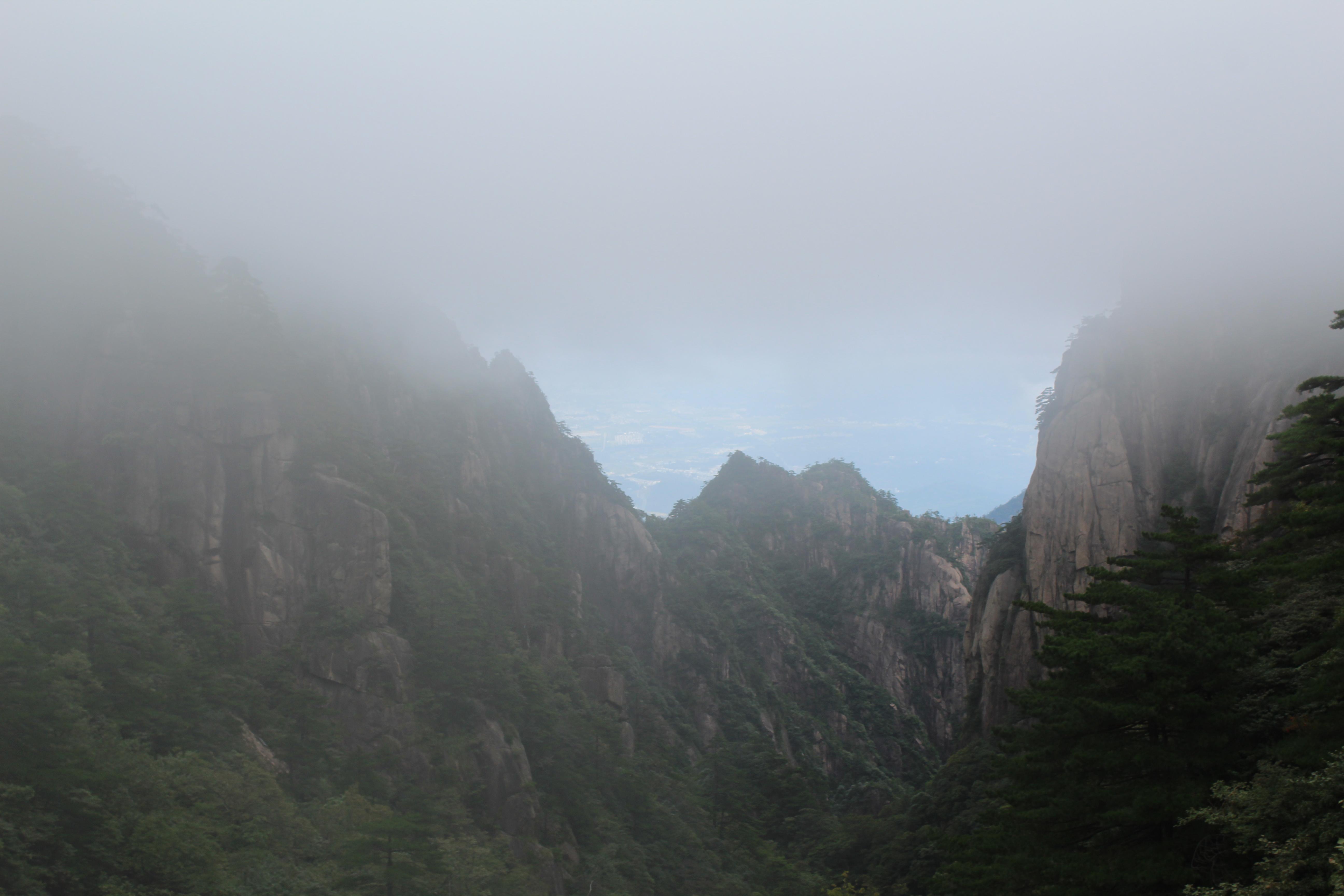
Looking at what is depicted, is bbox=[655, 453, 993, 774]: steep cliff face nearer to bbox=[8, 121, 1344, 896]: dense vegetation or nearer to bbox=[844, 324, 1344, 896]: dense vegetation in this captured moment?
bbox=[8, 121, 1344, 896]: dense vegetation

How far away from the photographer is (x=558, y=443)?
9488cm

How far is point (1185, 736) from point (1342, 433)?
8.14 m

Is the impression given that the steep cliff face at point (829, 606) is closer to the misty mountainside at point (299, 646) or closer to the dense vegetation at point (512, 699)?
the dense vegetation at point (512, 699)

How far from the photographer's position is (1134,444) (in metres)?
50.5

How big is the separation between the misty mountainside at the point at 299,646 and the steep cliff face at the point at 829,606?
395 cm

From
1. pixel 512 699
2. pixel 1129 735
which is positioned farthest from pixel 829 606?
pixel 1129 735

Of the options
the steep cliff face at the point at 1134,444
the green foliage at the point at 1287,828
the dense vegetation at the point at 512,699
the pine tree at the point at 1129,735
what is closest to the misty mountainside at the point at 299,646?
the dense vegetation at the point at 512,699

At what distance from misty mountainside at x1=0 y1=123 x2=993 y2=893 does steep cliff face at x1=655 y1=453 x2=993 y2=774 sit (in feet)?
13.0

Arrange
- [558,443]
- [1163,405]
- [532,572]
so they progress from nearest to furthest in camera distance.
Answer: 1. [1163,405]
2. [532,572]
3. [558,443]

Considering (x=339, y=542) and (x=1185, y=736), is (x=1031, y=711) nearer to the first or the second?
(x=1185, y=736)

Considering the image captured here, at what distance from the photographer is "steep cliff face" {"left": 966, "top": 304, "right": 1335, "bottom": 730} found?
44719mm

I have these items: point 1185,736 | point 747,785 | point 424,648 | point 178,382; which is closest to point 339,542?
point 424,648

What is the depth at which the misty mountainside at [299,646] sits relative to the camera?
2630 centimetres

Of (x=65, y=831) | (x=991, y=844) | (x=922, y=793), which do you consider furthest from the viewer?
(x=922, y=793)
